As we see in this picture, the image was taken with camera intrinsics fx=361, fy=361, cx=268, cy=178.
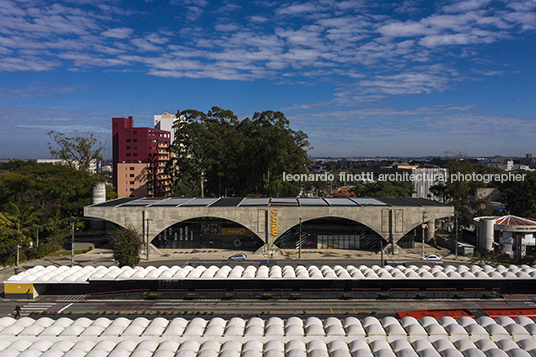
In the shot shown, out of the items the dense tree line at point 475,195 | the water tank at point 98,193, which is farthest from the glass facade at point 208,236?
the dense tree line at point 475,195

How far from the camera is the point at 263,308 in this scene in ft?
122

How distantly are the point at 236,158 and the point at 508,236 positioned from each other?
2186 inches

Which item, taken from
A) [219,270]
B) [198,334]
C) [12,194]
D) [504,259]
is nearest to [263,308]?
[219,270]

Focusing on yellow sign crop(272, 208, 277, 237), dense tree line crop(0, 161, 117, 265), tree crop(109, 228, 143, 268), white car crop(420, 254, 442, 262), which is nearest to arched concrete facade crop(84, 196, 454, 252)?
yellow sign crop(272, 208, 277, 237)

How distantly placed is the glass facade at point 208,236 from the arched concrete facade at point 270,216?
228cm

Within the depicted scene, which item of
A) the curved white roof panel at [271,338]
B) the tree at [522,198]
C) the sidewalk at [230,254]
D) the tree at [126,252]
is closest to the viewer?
the curved white roof panel at [271,338]

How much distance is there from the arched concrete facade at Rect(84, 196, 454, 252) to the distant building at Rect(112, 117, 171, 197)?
56.7 m

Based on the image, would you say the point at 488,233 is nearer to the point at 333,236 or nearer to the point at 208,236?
the point at 333,236

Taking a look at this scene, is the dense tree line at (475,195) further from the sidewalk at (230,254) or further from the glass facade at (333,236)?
the glass facade at (333,236)

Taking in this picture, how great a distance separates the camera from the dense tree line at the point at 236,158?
8056cm

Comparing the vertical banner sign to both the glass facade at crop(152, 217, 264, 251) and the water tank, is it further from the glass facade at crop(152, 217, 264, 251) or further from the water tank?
the water tank

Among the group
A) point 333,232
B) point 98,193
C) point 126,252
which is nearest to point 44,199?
point 98,193

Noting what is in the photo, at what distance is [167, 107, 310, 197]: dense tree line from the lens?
8056 cm

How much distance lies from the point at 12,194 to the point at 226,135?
4662 cm
